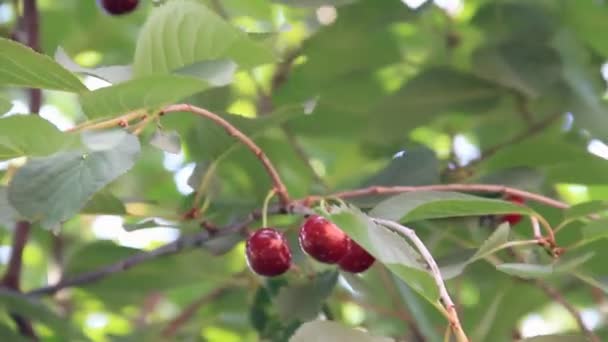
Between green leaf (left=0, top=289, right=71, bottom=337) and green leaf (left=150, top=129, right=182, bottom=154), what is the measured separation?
409mm

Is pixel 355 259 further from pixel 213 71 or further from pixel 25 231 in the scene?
pixel 25 231

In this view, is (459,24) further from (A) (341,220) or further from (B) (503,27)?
(A) (341,220)

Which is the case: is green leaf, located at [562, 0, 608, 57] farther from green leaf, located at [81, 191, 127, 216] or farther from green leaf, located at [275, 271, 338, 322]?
green leaf, located at [81, 191, 127, 216]

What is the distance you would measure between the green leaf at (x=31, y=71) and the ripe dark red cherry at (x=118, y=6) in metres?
0.35

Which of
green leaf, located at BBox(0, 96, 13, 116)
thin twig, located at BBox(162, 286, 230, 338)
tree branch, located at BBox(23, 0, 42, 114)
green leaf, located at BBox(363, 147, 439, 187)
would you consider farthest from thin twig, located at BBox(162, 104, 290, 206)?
thin twig, located at BBox(162, 286, 230, 338)

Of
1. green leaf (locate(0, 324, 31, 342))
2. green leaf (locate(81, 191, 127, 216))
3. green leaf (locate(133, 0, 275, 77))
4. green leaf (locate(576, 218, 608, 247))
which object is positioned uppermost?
→ green leaf (locate(133, 0, 275, 77))

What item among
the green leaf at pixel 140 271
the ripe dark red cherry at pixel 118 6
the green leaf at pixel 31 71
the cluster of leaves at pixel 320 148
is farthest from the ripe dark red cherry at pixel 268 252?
the green leaf at pixel 140 271

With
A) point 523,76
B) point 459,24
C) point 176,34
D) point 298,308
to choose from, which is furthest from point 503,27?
point 176,34

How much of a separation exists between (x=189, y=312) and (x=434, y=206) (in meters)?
0.76

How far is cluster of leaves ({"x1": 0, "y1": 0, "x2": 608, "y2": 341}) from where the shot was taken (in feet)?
2.38

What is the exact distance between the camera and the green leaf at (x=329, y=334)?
2.28 feet

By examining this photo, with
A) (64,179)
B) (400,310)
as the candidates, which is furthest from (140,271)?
(64,179)

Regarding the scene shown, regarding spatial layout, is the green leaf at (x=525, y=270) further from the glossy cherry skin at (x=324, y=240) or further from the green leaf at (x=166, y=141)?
the green leaf at (x=166, y=141)

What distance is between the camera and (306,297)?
102 centimetres
